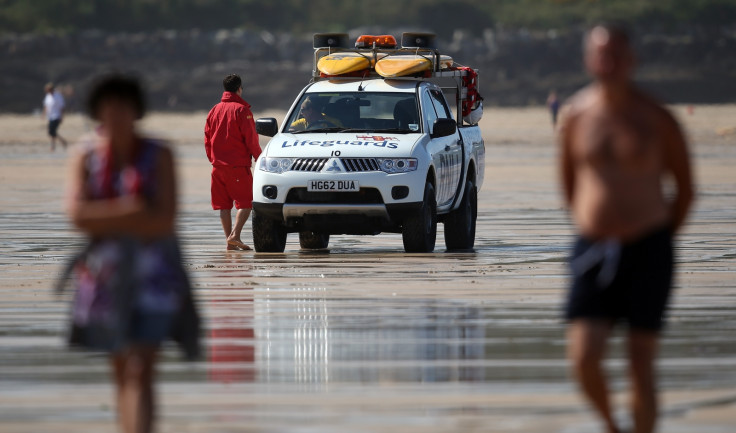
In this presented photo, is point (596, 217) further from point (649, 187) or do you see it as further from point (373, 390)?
point (373, 390)

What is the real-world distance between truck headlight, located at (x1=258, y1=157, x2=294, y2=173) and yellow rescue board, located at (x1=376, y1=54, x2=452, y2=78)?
181 cm

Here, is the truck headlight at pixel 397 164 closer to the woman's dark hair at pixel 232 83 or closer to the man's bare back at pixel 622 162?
the woman's dark hair at pixel 232 83

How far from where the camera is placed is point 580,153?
6.67 m

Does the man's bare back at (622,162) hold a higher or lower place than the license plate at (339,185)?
higher

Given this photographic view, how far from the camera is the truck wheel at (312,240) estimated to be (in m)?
17.6

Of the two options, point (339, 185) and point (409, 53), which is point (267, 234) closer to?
point (339, 185)

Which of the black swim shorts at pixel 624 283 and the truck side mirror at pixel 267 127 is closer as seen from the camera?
the black swim shorts at pixel 624 283

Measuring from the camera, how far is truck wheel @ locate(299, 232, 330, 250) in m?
17.6

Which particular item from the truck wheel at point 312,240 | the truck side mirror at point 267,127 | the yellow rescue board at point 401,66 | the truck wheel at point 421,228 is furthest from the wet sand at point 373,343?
the yellow rescue board at point 401,66

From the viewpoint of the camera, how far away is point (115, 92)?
6402 mm

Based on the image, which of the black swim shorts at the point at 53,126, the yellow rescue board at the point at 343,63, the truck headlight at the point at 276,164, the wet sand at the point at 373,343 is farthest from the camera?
the black swim shorts at the point at 53,126

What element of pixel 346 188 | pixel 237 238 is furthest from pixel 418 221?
pixel 237 238

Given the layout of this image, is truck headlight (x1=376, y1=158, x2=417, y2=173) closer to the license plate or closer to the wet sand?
the license plate

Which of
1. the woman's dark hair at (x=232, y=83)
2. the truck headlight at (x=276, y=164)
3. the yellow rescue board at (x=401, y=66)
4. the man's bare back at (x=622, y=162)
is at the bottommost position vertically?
the truck headlight at (x=276, y=164)
